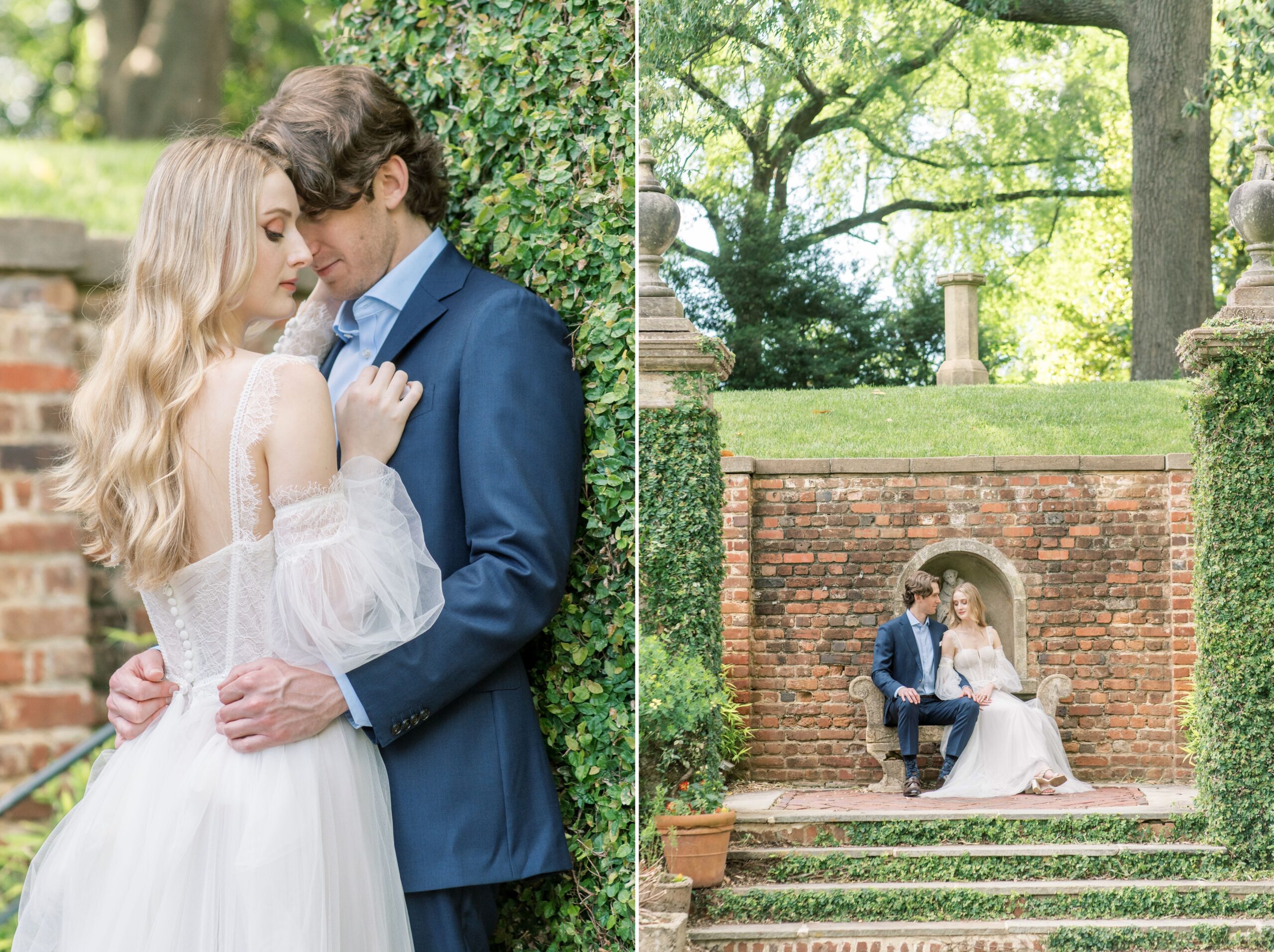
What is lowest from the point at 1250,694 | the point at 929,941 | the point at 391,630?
the point at 929,941

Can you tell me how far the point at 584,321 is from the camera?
236 cm

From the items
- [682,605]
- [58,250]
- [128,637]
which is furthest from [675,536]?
[58,250]

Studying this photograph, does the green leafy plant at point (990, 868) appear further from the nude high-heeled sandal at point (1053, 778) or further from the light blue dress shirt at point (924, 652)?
the light blue dress shirt at point (924, 652)

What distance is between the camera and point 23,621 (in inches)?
153

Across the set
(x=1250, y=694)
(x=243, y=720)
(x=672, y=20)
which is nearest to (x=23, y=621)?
(x=243, y=720)

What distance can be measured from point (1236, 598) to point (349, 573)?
1679 millimetres

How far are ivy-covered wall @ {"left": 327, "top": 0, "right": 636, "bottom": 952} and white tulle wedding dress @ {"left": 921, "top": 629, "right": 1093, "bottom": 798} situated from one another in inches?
26.0

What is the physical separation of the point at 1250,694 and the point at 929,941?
79 cm

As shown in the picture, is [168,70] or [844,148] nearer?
[844,148]

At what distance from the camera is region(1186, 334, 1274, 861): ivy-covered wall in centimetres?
221

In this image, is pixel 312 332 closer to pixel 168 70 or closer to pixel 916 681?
pixel 916 681

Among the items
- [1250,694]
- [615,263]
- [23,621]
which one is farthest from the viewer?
[23,621]

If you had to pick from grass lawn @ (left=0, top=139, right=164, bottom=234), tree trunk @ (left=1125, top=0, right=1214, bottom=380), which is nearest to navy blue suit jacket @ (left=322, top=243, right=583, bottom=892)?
tree trunk @ (left=1125, top=0, right=1214, bottom=380)

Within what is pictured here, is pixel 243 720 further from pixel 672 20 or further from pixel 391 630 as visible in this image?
pixel 672 20
